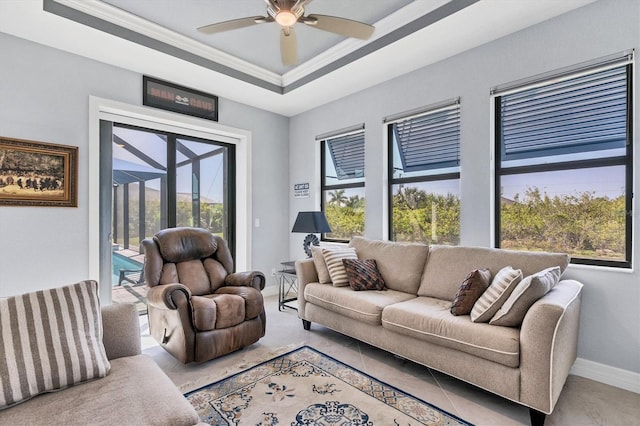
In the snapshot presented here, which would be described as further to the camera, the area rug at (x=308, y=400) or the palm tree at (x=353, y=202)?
the palm tree at (x=353, y=202)

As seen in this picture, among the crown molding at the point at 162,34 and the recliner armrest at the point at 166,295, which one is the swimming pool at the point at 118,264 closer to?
the recliner armrest at the point at 166,295

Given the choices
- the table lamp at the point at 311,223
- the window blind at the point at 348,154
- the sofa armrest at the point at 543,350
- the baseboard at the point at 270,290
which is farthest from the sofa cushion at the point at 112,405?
the window blind at the point at 348,154

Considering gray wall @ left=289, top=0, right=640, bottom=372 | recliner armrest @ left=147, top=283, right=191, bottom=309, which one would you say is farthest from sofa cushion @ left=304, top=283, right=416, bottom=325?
recliner armrest @ left=147, top=283, right=191, bottom=309

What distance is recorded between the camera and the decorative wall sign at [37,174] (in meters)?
2.69

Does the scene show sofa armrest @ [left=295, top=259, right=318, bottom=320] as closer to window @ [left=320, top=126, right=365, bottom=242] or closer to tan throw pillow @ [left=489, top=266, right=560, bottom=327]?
window @ [left=320, top=126, right=365, bottom=242]

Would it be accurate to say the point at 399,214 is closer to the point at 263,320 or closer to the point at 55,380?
the point at 263,320

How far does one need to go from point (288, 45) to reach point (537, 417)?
113 inches

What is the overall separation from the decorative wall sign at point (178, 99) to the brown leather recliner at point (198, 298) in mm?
1570

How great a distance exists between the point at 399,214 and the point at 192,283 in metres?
2.33

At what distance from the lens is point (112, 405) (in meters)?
1.21

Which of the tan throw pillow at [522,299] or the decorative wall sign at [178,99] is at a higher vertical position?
the decorative wall sign at [178,99]

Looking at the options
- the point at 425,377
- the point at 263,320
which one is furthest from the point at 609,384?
the point at 263,320

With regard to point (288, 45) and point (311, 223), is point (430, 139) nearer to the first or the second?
point (311, 223)

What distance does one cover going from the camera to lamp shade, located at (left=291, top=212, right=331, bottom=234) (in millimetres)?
3648
